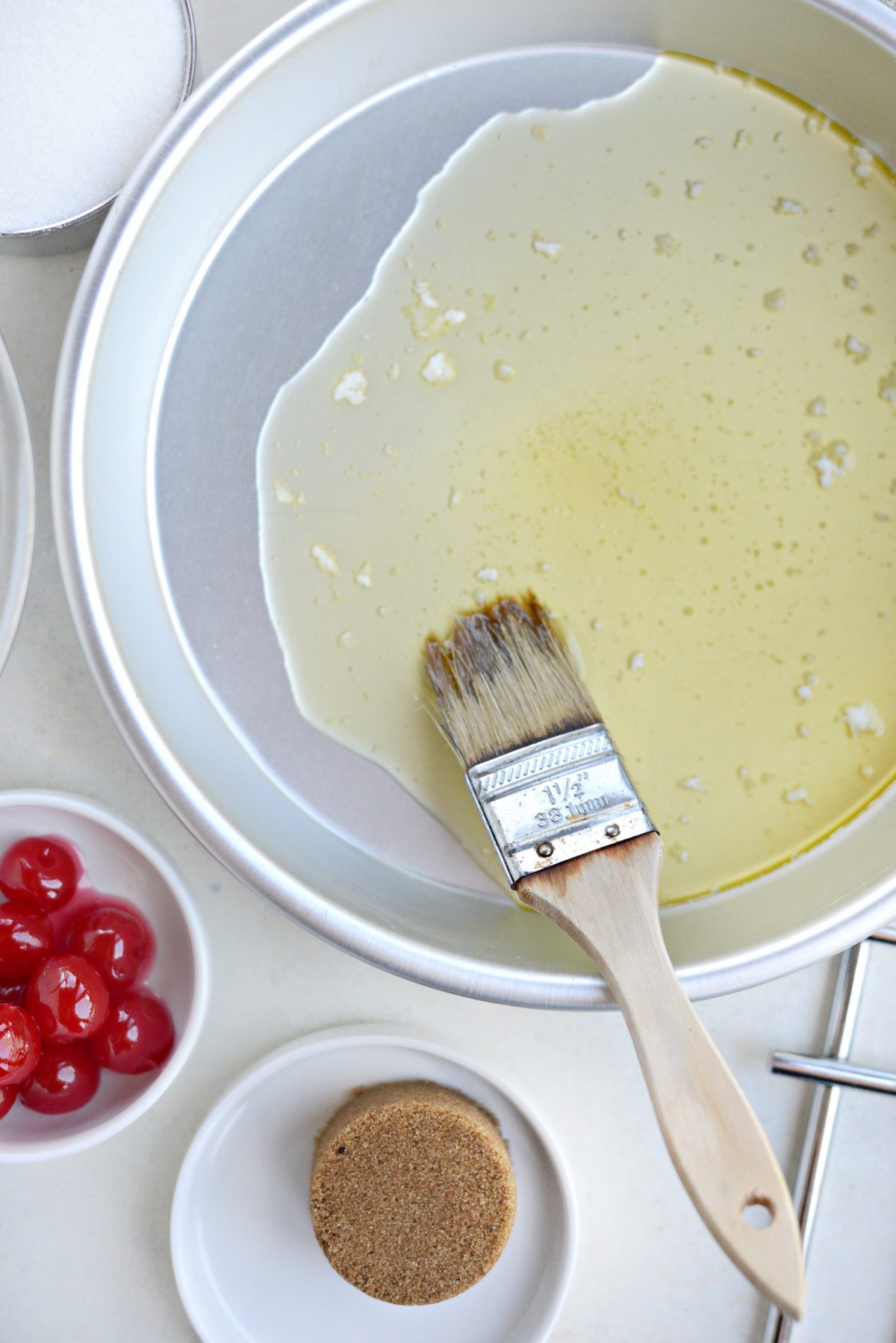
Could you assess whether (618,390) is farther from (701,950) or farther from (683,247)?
(701,950)

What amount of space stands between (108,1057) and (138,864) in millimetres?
112

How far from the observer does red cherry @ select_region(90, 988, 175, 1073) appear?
1.96 ft

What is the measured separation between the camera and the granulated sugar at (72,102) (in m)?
0.57

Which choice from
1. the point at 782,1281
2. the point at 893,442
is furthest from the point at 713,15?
the point at 782,1281

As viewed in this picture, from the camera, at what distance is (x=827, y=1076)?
2.03 ft

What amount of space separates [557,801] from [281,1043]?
0.26m

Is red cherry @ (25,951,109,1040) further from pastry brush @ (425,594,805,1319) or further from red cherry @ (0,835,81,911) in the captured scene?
pastry brush @ (425,594,805,1319)

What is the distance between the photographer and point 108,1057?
60cm

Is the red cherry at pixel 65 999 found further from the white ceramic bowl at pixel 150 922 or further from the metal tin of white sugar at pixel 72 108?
the metal tin of white sugar at pixel 72 108

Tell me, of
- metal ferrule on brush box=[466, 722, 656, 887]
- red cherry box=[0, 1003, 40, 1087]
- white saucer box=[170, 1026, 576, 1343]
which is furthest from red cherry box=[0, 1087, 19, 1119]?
metal ferrule on brush box=[466, 722, 656, 887]

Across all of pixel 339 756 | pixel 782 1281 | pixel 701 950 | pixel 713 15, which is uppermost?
pixel 713 15

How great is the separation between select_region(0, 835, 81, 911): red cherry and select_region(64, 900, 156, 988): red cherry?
0.03m

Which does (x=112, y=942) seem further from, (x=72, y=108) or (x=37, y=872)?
(x=72, y=108)

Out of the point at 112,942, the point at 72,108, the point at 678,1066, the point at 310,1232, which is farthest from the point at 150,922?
the point at 72,108
